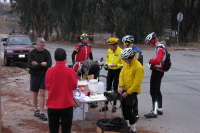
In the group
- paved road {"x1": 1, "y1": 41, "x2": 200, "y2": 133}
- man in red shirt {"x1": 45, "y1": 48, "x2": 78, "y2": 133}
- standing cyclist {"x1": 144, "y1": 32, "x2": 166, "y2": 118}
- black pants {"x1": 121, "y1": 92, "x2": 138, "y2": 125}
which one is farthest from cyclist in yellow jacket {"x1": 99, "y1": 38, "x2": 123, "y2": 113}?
man in red shirt {"x1": 45, "y1": 48, "x2": 78, "y2": 133}

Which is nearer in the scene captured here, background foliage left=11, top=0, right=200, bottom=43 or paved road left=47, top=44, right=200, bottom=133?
paved road left=47, top=44, right=200, bottom=133

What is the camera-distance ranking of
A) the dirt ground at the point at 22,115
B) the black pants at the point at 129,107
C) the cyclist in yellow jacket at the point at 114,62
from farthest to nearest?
the cyclist in yellow jacket at the point at 114,62 → the dirt ground at the point at 22,115 → the black pants at the point at 129,107

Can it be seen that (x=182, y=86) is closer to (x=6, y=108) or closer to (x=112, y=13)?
(x=6, y=108)

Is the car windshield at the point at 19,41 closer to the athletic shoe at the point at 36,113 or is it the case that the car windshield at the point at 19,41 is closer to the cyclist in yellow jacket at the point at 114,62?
the athletic shoe at the point at 36,113

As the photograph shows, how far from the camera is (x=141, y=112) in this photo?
7879 mm

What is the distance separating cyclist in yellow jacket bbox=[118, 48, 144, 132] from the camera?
18.9 feet

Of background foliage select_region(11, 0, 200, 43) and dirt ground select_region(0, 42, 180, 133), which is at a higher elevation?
background foliage select_region(11, 0, 200, 43)

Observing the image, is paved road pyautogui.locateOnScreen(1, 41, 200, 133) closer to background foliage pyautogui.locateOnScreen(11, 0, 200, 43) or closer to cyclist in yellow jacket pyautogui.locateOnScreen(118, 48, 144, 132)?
cyclist in yellow jacket pyautogui.locateOnScreen(118, 48, 144, 132)

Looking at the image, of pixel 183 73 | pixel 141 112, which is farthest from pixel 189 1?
pixel 141 112

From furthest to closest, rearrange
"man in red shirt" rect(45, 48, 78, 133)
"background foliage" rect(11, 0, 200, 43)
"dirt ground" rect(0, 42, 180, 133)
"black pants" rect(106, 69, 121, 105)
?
"background foliage" rect(11, 0, 200, 43) → "black pants" rect(106, 69, 121, 105) → "dirt ground" rect(0, 42, 180, 133) → "man in red shirt" rect(45, 48, 78, 133)

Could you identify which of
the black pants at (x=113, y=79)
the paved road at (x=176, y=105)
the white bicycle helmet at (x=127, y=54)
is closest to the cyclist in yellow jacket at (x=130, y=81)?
the white bicycle helmet at (x=127, y=54)

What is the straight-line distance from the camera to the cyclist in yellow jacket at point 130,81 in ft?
18.9

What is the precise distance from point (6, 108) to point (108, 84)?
2.89m

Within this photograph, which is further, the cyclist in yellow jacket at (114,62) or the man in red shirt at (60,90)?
the cyclist in yellow jacket at (114,62)
